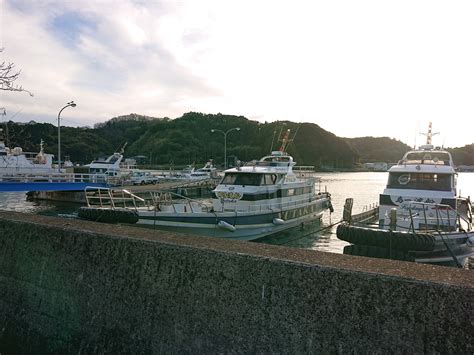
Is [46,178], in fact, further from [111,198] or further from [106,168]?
[111,198]

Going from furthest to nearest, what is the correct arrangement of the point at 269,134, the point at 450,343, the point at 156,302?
the point at 269,134, the point at 156,302, the point at 450,343

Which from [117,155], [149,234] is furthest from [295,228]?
[117,155]

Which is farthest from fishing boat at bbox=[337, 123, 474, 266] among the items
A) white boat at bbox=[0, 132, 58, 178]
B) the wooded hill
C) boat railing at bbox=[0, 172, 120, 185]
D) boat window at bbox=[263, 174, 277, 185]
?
the wooded hill

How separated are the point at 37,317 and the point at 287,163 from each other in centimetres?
2034

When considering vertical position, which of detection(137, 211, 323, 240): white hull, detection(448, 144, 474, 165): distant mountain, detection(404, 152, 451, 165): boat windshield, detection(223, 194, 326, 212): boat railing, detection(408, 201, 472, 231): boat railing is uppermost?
detection(448, 144, 474, 165): distant mountain

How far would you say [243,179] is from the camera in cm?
2072

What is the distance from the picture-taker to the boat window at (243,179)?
20.4 metres

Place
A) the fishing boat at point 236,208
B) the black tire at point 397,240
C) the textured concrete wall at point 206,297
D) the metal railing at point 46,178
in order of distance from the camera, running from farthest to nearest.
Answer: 1. the metal railing at point 46,178
2. the fishing boat at point 236,208
3. the black tire at point 397,240
4. the textured concrete wall at point 206,297

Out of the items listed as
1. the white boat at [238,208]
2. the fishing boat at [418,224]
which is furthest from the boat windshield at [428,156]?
the white boat at [238,208]

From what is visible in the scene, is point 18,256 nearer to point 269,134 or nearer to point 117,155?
point 117,155

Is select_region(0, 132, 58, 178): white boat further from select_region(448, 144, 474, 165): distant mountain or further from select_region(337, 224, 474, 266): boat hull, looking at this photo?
select_region(448, 144, 474, 165): distant mountain

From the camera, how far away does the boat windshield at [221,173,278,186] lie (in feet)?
67.1

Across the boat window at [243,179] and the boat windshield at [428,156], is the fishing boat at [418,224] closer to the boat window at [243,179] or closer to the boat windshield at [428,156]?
the boat windshield at [428,156]

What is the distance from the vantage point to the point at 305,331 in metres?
3.21
